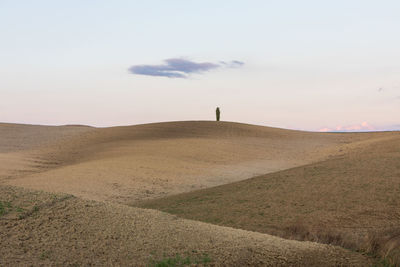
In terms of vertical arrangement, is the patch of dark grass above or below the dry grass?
above

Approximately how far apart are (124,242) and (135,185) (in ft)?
36.6

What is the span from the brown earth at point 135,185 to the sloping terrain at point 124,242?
2 cm

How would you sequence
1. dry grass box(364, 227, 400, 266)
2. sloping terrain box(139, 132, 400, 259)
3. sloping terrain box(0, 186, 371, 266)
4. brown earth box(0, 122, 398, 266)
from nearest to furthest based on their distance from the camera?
sloping terrain box(0, 186, 371, 266) < brown earth box(0, 122, 398, 266) < dry grass box(364, 227, 400, 266) < sloping terrain box(139, 132, 400, 259)

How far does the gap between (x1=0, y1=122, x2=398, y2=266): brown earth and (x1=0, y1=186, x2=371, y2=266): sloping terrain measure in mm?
19

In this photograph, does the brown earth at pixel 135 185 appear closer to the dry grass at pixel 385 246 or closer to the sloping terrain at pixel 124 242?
the sloping terrain at pixel 124 242

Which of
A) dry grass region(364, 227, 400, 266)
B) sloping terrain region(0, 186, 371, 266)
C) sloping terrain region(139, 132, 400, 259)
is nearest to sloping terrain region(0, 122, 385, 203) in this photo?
sloping terrain region(139, 132, 400, 259)

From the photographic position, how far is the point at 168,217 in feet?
28.5

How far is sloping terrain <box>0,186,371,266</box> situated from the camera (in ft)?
21.6

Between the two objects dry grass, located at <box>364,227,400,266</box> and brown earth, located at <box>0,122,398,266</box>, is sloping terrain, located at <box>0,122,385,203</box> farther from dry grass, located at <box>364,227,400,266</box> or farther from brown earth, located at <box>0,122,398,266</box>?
dry grass, located at <box>364,227,400,266</box>

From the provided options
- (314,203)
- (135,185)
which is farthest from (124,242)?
(135,185)

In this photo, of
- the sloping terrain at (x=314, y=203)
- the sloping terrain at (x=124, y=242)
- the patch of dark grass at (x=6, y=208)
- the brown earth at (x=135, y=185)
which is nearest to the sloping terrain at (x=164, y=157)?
the brown earth at (x=135, y=185)

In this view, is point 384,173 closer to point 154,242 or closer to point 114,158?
point 154,242

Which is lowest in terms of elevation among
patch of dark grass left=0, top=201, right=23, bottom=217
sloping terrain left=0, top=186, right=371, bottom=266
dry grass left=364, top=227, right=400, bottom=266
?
dry grass left=364, top=227, right=400, bottom=266

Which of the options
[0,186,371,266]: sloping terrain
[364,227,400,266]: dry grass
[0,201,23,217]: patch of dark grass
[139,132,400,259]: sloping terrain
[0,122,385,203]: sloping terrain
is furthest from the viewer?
[0,122,385,203]: sloping terrain
